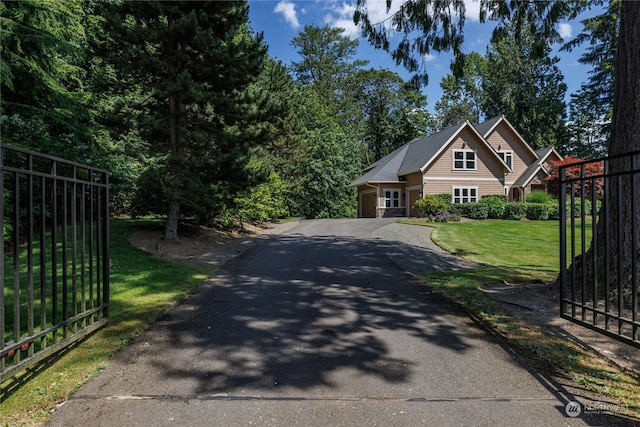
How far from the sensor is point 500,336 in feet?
13.6

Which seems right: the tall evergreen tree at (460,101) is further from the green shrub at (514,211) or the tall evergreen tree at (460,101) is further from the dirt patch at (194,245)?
the dirt patch at (194,245)

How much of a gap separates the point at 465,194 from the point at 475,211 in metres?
4.22

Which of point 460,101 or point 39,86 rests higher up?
point 460,101

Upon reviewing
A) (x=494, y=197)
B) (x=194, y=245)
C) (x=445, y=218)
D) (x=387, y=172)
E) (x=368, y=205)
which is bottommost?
(x=194, y=245)

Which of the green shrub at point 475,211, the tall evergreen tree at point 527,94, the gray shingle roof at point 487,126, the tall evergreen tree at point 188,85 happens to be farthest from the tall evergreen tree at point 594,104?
Answer: the tall evergreen tree at point 188,85

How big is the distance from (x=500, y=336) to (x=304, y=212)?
27761 millimetres

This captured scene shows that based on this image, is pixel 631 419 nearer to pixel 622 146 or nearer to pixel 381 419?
pixel 381 419

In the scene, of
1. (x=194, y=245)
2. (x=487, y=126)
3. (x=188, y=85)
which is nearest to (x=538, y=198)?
(x=487, y=126)

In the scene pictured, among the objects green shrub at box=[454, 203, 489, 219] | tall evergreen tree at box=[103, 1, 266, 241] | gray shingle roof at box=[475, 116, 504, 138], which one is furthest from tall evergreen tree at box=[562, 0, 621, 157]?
tall evergreen tree at box=[103, 1, 266, 241]

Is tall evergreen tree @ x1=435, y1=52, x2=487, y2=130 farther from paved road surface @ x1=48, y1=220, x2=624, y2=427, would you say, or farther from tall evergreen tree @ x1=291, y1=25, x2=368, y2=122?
paved road surface @ x1=48, y1=220, x2=624, y2=427

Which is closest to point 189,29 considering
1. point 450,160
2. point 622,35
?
point 622,35

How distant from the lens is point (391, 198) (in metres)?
29.0

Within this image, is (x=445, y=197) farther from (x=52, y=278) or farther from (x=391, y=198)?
(x=52, y=278)

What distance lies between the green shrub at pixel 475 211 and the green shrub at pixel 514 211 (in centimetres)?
123
